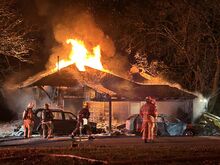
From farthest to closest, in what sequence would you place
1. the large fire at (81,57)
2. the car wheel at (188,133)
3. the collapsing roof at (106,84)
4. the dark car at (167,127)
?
the large fire at (81,57), the collapsing roof at (106,84), the dark car at (167,127), the car wheel at (188,133)

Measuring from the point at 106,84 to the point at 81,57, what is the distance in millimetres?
3831

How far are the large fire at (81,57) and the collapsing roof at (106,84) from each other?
814 mm

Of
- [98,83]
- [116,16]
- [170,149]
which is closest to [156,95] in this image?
[98,83]

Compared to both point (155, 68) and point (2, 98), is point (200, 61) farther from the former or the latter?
point (2, 98)

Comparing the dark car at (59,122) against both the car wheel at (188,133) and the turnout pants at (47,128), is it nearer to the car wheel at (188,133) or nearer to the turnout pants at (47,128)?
the turnout pants at (47,128)

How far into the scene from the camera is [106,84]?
32.2 metres

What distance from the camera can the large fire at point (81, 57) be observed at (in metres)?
34.5

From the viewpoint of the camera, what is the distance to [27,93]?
3400cm

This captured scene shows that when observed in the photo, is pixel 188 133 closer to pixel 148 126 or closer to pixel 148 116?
pixel 148 126

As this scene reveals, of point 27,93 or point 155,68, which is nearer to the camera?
point 27,93

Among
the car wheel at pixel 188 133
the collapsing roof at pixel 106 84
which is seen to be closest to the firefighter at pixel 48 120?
the collapsing roof at pixel 106 84

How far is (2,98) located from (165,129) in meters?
16.3

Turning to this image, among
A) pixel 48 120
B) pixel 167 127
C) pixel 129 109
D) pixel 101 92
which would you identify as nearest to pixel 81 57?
pixel 129 109

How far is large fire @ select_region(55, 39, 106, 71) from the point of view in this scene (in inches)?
1357
